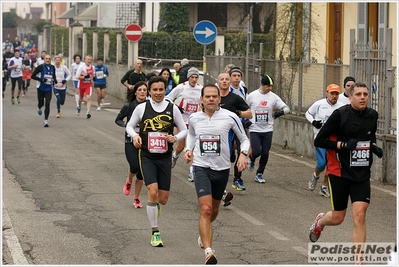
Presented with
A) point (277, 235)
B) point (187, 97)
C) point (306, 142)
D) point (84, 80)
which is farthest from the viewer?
point (84, 80)

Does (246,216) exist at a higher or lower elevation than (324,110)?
lower

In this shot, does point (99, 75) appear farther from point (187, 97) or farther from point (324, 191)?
point (324, 191)

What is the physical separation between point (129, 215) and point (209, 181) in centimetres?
256

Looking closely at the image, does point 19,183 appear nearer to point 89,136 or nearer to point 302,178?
point 302,178

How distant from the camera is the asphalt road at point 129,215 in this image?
30.3 ft

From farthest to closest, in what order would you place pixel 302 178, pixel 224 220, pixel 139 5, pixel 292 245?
1. pixel 139 5
2. pixel 302 178
3. pixel 224 220
4. pixel 292 245

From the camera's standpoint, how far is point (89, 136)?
837 inches

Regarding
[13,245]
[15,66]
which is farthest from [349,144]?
[15,66]

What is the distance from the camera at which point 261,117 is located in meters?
14.7

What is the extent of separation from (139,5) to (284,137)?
35.8 m

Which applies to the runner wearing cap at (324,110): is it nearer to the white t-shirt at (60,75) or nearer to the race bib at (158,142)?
the race bib at (158,142)

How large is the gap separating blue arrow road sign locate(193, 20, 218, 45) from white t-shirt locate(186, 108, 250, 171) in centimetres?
1624

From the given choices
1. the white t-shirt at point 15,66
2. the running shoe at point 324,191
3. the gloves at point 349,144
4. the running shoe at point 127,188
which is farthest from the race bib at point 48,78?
the gloves at point 349,144

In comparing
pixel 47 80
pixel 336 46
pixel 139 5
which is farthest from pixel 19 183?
pixel 139 5
